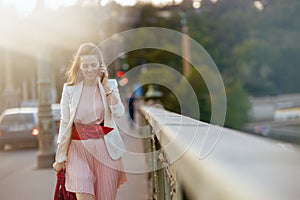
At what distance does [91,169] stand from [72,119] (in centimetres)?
43

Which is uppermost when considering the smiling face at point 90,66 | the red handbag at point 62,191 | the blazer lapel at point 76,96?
the smiling face at point 90,66

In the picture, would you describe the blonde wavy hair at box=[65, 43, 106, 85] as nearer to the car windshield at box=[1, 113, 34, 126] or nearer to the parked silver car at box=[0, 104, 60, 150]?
the parked silver car at box=[0, 104, 60, 150]

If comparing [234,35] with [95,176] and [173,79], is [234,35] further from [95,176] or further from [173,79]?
[95,176]

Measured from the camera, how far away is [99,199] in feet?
16.9

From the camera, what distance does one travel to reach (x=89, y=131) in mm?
5035

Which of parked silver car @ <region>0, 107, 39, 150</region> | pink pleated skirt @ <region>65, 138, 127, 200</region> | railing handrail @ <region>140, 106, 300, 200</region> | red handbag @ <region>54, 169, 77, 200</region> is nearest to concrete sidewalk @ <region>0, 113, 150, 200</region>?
red handbag @ <region>54, 169, 77, 200</region>

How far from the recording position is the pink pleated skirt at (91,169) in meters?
4.95

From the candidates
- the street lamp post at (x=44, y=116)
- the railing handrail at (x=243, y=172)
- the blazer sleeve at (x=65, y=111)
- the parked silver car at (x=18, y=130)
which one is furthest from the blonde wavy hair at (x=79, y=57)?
the parked silver car at (x=18, y=130)

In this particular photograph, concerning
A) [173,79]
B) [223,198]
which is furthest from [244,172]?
[173,79]

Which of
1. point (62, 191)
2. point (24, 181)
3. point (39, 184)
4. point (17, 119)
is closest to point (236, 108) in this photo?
point (17, 119)

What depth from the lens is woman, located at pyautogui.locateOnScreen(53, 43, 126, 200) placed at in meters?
4.97

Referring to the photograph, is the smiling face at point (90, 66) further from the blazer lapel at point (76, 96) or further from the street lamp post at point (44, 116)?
the street lamp post at point (44, 116)

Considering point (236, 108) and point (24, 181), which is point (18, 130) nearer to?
point (24, 181)

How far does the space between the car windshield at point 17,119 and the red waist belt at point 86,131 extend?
1690 centimetres
